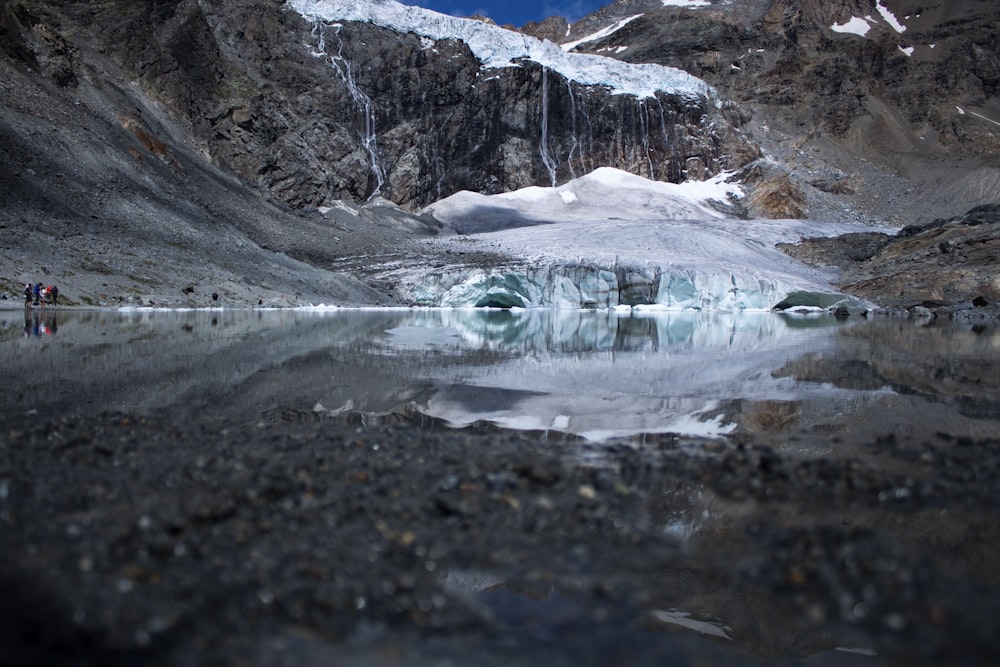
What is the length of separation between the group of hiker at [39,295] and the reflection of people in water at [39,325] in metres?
1.73

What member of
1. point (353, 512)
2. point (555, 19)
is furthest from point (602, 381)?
point (555, 19)

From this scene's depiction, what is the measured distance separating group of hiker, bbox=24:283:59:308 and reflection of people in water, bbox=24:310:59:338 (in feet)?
5.67

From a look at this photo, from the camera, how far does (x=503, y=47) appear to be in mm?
60031

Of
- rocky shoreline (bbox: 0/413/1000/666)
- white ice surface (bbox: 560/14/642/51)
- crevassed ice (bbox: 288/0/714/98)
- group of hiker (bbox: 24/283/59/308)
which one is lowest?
rocky shoreline (bbox: 0/413/1000/666)

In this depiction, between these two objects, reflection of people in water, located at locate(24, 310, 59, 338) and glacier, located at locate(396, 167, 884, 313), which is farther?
glacier, located at locate(396, 167, 884, 313)

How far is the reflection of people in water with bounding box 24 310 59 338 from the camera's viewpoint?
11.2 meters

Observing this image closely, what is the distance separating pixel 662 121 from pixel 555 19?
226 feet

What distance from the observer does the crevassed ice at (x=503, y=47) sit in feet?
184

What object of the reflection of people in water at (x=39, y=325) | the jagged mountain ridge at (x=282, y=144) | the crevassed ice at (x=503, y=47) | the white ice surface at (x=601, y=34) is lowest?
the reflection of people in water at (x=39, y=325)

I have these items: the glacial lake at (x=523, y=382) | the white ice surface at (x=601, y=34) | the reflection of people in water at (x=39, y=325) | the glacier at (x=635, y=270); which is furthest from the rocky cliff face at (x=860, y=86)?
Result: the reflection of people in water at (x=39, y=325)

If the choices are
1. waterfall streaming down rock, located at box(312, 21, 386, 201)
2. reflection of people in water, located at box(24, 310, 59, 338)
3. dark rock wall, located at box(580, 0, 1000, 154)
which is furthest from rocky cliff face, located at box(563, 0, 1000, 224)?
reflection of people in water, located at box(24, 310, 59, 338)

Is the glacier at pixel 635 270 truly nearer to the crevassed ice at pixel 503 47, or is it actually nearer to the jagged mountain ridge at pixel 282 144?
the jagged mountain ridge at pixel 282 144

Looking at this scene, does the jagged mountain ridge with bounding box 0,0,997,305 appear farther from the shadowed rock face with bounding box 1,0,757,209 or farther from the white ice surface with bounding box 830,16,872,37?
the white ice surface with bounding box 830,16,872,37

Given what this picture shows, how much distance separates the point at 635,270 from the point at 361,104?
29598mm
